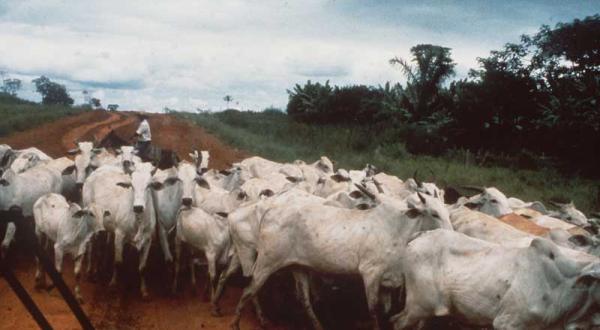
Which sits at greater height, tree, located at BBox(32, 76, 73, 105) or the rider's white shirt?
the rider's white shirt

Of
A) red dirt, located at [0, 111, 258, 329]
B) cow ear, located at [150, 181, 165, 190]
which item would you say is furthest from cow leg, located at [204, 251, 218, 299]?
cow ear, located at [150, 181, 165, 190]

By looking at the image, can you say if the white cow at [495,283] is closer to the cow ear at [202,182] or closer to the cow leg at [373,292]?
the cow leg at [373,292]

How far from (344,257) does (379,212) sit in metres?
0.71

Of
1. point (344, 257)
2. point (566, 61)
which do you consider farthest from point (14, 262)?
point (566, 61)

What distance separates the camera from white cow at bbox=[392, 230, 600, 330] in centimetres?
595

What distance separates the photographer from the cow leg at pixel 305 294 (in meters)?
8.15

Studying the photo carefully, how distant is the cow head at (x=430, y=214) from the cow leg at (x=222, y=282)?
279cm

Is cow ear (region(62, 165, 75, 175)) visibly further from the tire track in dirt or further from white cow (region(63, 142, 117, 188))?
the tire track in dirt

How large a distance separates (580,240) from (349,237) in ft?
8.76

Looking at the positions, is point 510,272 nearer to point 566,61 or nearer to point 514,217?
point 514,217

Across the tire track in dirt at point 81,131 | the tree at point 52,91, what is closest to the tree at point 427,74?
the tire track in dirt at point 81,131

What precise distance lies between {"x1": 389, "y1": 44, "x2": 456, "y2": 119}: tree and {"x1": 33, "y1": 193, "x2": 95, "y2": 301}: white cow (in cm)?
2041

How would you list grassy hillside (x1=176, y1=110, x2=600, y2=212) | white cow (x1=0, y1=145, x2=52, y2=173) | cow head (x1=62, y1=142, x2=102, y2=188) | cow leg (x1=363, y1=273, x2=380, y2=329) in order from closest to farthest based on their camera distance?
cow leg (x1=363, y1=273, x2=380, y2=329)
cow head (x1=62, y1=142, x2=102, y2=188)
white cow (x1=0, y1=145, x2=52, y2=173)
grassy hillside (x1=176, y1=110, x2=600, y2=212)

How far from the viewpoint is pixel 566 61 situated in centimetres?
2497
